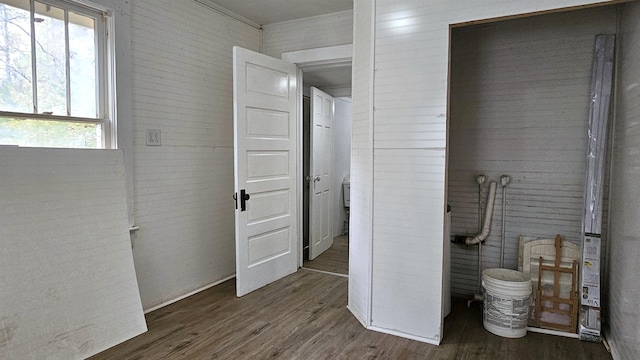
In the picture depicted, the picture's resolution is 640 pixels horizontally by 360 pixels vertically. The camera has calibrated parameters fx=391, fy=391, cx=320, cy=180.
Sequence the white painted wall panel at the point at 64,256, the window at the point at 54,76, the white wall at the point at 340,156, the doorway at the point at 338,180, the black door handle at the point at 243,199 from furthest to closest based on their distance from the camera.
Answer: the white wall at the point at 340,156
the doorway at the point at 338,180
the black door handle at the point at 243,199
the window at the point at 54,76
the white painted wall panel at the point at 64,256

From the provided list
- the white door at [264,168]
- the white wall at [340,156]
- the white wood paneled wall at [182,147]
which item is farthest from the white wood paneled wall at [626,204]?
the white wall at [340,156]

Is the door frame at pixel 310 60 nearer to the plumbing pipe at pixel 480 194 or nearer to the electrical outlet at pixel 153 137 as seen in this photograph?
the electrical outlet at pixel 153 137

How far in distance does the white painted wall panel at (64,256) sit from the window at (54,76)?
18 cm

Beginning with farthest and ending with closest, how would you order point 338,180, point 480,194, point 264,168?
point 338,180, point 264,168, point 480,194

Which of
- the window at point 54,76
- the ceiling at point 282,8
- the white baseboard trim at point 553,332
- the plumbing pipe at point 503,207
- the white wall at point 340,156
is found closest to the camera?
the window at point 54,76

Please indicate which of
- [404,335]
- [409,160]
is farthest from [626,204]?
[404,335]

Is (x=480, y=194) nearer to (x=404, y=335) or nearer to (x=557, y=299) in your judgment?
(x=557, y=299)

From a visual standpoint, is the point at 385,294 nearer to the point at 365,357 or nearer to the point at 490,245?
the point at 365,357

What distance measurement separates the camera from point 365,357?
7.89 feet

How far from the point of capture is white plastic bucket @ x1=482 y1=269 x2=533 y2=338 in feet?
8.70

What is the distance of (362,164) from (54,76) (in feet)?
6.80

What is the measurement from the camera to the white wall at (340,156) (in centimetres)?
572

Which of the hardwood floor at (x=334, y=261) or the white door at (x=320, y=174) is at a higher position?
the white door at (x=320, y=174)

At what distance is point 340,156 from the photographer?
5922mm
